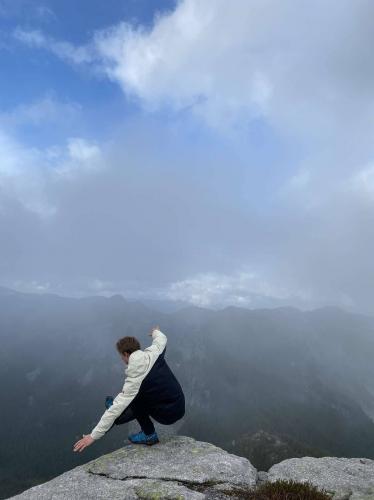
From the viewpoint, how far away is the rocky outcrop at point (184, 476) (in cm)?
1166

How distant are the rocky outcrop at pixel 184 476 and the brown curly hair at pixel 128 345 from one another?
4.05m

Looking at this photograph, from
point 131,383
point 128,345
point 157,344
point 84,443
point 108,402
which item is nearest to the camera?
point 84,443

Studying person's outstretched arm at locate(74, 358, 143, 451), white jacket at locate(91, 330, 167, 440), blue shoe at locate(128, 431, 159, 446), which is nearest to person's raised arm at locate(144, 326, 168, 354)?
white jacket at locate(91, 330, 167, 440)

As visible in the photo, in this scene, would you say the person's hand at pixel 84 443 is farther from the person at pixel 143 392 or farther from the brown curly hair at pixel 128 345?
the brown curly hair at pixel 128 345

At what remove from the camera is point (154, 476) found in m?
12.7

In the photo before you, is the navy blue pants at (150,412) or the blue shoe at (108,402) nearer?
the navy blue pants at (150,412)

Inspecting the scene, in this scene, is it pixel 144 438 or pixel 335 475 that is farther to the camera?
pixel 144 438

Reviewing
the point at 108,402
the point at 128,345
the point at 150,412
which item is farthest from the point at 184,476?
the point at 128,345

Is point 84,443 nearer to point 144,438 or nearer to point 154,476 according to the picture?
point 154,476

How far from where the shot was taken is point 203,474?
12.7 m

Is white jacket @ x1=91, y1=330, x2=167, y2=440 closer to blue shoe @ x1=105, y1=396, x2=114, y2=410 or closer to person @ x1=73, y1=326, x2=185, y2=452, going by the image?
person @ x1=73, y1=326, x2=185, y2=452

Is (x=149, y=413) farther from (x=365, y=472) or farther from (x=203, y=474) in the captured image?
(x=365, y=472)

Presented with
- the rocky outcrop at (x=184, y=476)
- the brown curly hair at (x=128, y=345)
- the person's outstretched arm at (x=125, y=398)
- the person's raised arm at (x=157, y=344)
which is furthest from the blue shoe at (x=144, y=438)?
the brown curly hair at (x=128, y=345)

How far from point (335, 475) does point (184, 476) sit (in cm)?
555
